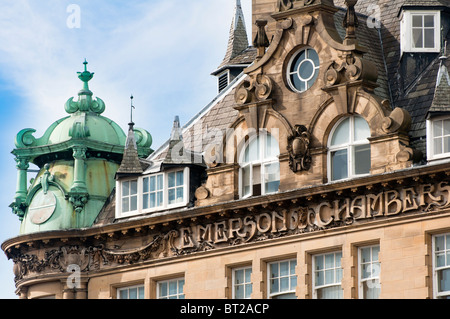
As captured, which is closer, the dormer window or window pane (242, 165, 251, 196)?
window pane (242, 165, 251, 196)

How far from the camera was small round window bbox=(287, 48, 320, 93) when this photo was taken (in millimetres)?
85375

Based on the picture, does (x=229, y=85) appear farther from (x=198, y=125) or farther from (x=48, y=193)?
(x=48, y=193)

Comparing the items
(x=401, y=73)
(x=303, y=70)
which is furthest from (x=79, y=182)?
(x=401, y=73)

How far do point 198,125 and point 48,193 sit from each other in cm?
605

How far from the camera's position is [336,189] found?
82.8 metres

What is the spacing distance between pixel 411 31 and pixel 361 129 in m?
5.75

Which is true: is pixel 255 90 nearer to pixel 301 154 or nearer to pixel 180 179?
pixel 301 154

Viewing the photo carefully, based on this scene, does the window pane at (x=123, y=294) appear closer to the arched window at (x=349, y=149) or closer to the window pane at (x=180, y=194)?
the window pane at (x=180, y=194)

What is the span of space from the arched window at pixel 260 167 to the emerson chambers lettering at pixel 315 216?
1076 millimetres

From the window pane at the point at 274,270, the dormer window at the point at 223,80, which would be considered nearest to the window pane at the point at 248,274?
the window pane at the point at 274,270

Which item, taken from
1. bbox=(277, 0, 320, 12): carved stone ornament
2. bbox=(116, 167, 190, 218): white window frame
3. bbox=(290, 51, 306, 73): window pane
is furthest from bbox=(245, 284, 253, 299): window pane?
bbox=(277, 0, 320, 12): carved stone ornament

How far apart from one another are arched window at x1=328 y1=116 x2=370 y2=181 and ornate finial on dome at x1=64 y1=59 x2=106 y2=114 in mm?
12617

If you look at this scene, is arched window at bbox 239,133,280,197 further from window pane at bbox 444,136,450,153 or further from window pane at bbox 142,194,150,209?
window pane at bbox 444,136,450,153

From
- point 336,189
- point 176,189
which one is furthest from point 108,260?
point 336,189
